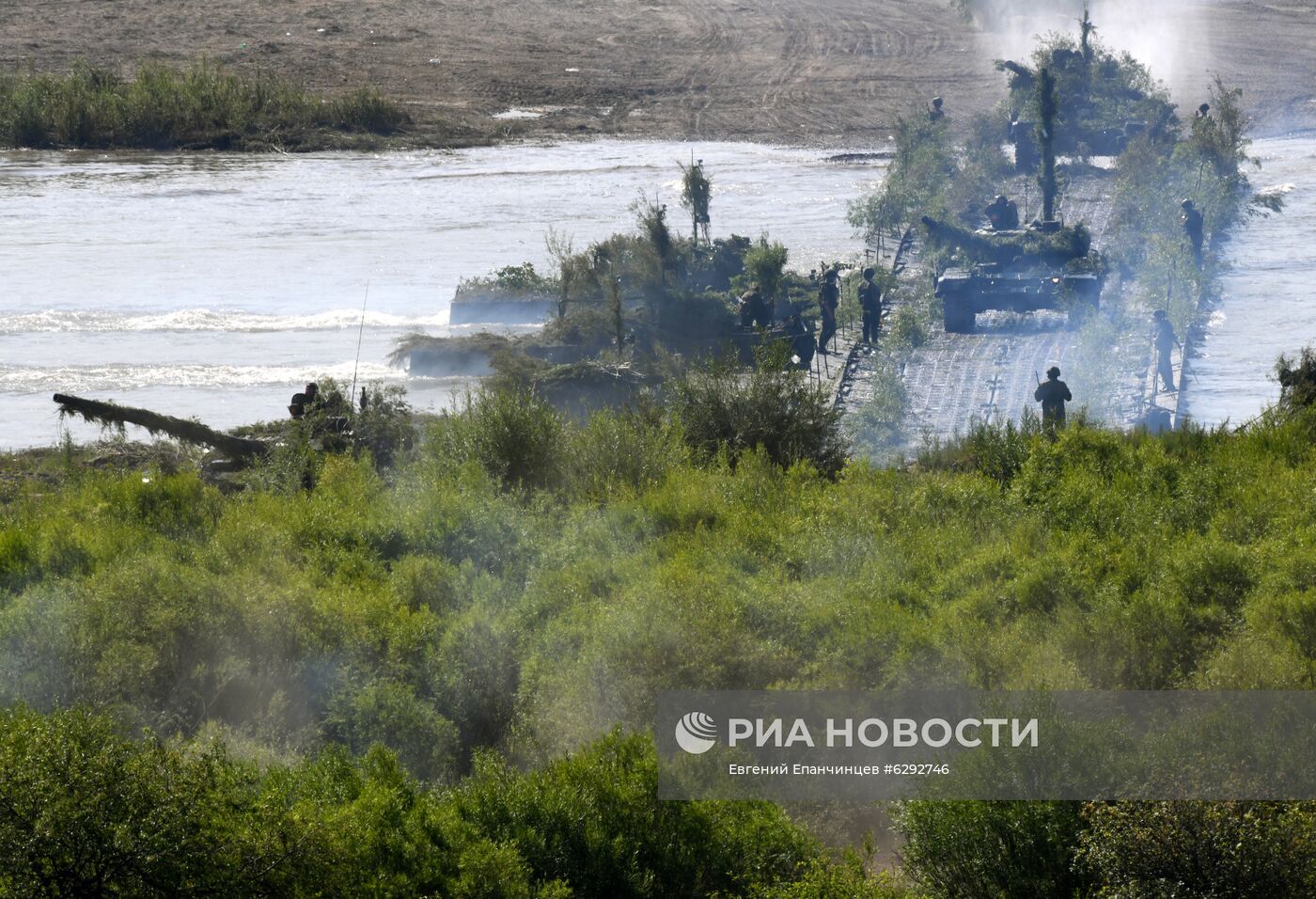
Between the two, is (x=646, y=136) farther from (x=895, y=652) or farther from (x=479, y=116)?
(x=895, y=652)

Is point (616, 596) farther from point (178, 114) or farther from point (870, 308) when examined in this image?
point (178, 114)

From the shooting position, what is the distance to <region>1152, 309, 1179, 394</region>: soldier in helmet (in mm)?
17562

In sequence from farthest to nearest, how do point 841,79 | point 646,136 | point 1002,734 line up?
point 841,79 → point 646,136 → point 1002,734

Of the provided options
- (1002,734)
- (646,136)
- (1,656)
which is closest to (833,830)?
(1002,734)

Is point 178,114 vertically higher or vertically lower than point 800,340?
higher

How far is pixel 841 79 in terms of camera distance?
4675cm

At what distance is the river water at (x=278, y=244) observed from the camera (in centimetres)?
1988

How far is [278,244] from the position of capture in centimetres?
2892

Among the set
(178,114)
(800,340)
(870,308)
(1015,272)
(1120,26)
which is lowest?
(800,340)

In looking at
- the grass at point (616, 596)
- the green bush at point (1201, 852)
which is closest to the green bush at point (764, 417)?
the grass at point (616, 596)

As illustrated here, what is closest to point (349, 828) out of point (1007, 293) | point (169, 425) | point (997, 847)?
point (997, 847)

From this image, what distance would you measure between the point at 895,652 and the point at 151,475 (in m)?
6.92

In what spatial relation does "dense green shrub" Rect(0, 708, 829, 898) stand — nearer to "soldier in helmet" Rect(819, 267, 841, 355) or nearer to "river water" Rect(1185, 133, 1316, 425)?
"river water" Rect(1185, 133, 1316, 425)

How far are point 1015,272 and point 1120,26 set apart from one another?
114 ft
